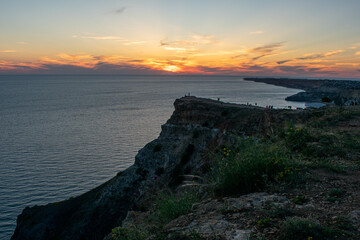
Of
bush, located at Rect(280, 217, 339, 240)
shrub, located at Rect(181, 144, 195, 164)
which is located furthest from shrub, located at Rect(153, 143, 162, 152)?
bush, located at Rect(280, 217, 339, 240)

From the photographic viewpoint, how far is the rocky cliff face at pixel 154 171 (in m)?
27.6

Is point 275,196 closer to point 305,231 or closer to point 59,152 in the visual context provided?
point 305,231

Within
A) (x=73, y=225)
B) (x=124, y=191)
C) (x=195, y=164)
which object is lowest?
(x=73, y=225)

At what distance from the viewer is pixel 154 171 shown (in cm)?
3531

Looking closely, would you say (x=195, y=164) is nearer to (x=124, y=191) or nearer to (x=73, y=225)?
(x=124, y=191)

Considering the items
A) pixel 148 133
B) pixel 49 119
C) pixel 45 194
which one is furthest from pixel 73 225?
pixel 49 119

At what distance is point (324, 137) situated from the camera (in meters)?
9.33

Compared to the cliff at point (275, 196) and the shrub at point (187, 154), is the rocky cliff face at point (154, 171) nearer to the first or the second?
the shrub at point (187, 154)

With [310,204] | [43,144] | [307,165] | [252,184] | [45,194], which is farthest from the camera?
[43,144]

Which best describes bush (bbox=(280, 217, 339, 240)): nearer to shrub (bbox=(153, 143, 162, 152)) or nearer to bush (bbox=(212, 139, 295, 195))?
bush (bbox=(212, 139, 295, 195))

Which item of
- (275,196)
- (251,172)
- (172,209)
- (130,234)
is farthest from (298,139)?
(130,234)

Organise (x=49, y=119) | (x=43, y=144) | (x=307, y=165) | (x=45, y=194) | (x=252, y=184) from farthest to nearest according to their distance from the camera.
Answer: (x=49, y=119) → (x=43, y=144) → (x=45, y=194) → (x=307, y=165) → (x=252, y=184)

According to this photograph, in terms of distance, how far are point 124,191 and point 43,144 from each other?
116 feet

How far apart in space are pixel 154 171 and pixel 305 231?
3290cm
